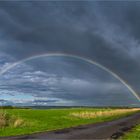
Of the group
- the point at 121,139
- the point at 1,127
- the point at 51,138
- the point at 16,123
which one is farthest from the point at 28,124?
the point at 121,139

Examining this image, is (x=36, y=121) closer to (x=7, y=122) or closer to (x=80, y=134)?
(x=7, y=122)

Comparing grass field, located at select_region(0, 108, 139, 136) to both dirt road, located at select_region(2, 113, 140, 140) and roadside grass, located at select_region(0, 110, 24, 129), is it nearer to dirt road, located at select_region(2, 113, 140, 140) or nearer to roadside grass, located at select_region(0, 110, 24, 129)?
roadside grass, located at select_region(0, 110, 24, 129)

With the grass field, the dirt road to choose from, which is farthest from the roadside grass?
the dirt road

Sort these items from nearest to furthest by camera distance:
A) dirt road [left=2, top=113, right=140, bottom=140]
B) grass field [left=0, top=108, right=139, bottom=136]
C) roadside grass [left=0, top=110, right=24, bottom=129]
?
dirt road [left=2, top=113, right=140, bottom=140], grass field [left=0, top=108, right=139, bottom=136], roadside grass [left=0, top=110, right=24, bottom=129]

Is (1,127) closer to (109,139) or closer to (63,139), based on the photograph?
(63,139)

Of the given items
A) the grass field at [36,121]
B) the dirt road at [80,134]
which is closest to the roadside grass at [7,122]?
the grass field at [36,121]

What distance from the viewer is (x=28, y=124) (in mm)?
38188

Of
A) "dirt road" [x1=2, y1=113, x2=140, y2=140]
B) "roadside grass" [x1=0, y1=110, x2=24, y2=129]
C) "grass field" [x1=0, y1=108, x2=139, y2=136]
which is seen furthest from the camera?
"roadside grass" [x1=0, y1=110, x2=24, y2=129]

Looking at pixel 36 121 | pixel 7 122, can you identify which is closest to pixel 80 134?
pixel 7 122

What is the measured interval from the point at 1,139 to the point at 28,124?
14877 mm

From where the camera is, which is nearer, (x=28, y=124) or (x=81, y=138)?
(x=81, y=138)

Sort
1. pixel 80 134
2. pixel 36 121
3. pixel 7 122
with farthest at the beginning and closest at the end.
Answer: pixel 36 121, pixel 7 122, pixel 80 134

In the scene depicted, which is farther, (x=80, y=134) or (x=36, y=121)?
(x=36, y=121)

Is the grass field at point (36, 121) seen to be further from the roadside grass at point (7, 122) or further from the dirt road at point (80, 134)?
the dirt road at point (80, 134)
